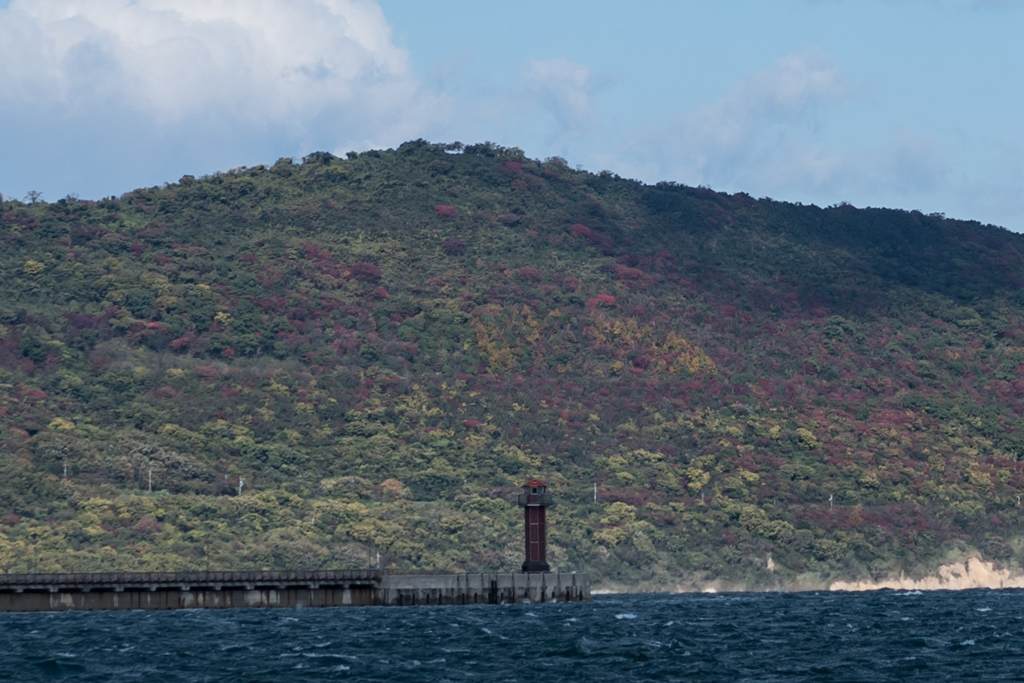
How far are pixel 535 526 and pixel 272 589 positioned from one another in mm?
20673

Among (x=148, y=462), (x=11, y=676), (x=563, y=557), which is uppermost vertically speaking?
(x=148, y=462)

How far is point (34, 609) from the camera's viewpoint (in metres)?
111

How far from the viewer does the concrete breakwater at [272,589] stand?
11225 cm

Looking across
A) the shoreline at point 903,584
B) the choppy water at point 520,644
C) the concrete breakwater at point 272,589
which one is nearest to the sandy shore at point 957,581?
the shoreline at point 903,584

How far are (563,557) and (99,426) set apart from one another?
2188 inches

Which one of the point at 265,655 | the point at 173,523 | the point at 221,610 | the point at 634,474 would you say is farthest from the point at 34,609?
the point at 634,474

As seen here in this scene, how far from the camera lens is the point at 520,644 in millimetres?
88250

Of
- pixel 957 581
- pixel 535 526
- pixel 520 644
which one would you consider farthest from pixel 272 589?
pixel 957 581

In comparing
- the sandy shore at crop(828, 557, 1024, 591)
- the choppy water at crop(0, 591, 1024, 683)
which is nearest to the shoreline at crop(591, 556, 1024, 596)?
the sandy shore at crop(828, 557, 1024, 591)

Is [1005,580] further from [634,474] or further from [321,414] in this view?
[321,414]

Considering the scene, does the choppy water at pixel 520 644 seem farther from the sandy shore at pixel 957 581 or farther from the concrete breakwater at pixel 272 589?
the sandy shore at pixel 957 581

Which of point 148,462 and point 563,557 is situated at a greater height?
point 148,462

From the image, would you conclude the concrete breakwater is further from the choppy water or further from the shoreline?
the shoreline

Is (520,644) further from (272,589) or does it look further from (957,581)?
(957,581)
